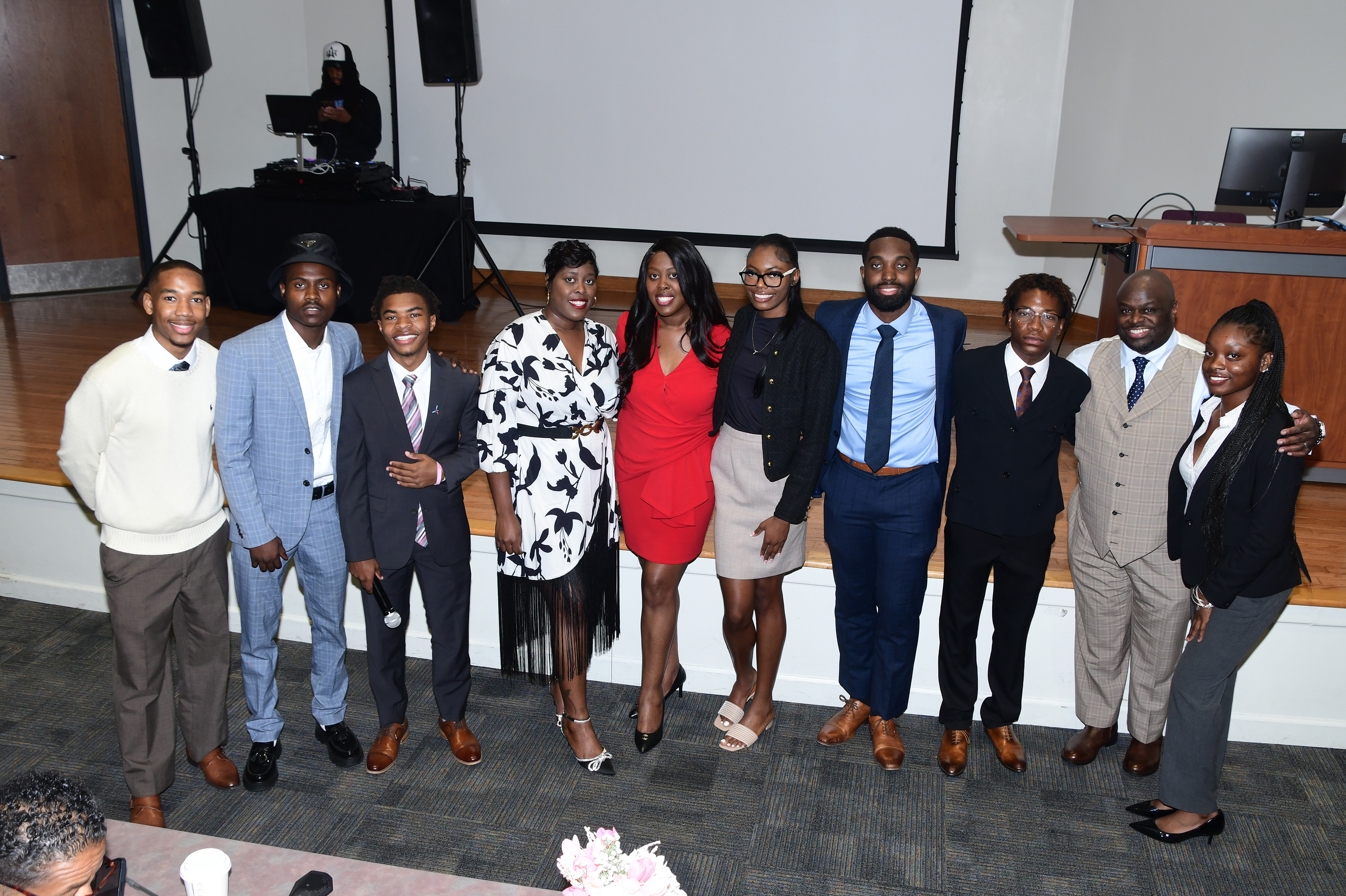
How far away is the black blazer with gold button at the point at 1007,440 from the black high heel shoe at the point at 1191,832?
0.94m

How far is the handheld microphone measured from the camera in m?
2.92

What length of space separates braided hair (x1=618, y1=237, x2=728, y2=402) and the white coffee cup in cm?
166

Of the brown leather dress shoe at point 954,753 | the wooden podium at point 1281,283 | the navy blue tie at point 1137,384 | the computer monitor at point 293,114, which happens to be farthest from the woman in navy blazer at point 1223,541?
the computer monitor at point 293,114

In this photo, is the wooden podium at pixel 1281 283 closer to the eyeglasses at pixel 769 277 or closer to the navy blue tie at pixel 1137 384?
the navy blue tie at pixel 1137 384

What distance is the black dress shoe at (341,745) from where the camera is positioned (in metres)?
3.11

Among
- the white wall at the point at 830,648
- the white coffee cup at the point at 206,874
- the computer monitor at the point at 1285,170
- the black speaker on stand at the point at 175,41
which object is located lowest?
the white wall at the point at 830,648

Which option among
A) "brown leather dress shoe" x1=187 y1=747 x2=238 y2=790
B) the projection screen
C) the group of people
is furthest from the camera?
the projection screen

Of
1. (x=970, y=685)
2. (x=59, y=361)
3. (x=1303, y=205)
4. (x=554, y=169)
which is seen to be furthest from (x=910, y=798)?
(x=554, y=169)

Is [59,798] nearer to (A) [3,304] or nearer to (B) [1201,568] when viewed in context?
(B) [1201,568]

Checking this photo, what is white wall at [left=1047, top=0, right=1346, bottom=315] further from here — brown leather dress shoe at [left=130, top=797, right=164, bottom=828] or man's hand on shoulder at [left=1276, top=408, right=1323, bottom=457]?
brown leather dress shoe at [left=130, top=797, right=164, bottom=828]

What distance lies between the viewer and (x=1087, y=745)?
318 centimetres

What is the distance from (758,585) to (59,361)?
16.2 ft

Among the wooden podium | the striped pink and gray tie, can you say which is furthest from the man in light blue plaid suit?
the wooden podium

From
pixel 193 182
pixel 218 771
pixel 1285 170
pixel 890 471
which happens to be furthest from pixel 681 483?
pixel 193 182
